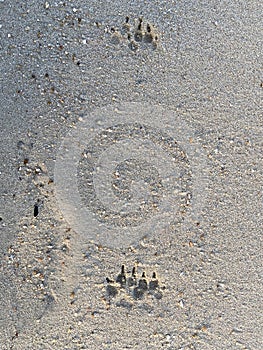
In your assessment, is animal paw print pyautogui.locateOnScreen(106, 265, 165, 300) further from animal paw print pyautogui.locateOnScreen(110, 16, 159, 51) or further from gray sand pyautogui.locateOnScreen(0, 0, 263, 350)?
animal paw print pyautogui.locateOnScreen(110, 16, 159, 51)

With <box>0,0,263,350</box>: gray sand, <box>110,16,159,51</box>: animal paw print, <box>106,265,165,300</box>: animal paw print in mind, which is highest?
<box>110,16,159,51</box>: animal paw print

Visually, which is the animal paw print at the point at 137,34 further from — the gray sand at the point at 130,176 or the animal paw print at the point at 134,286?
the animal paw print at the point at 134,286

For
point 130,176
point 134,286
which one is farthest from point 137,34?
point 134,286

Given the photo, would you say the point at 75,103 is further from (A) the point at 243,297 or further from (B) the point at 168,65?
(A) the point at 243,297

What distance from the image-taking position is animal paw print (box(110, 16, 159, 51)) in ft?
7.34

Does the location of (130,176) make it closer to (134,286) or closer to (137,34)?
(134,286)

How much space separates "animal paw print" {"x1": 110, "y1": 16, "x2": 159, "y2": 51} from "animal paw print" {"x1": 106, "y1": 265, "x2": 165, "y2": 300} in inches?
52.1

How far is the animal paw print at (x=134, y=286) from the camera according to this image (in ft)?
7.22

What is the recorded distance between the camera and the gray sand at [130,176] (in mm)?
2178

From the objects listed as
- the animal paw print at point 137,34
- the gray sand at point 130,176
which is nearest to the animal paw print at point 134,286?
the gray sand at point 130,176

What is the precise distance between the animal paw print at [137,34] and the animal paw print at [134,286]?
132cm

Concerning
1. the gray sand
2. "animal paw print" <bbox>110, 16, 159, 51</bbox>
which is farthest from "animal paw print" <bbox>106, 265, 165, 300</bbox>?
"animal paw print" <bbox>110, 16, 159, 51</bbox>

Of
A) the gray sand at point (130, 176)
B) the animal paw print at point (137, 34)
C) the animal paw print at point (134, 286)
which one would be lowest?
the animal paw print at point (134, 286)

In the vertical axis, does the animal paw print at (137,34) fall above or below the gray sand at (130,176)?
above
